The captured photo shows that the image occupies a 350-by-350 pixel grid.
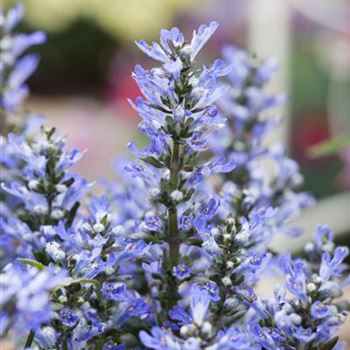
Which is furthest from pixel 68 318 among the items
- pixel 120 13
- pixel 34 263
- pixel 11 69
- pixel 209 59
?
pixel 120 13

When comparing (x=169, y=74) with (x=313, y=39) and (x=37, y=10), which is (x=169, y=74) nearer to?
(x=313, y=39)

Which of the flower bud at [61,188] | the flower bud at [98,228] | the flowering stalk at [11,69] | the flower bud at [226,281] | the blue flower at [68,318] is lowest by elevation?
the blue flower at [68,318]

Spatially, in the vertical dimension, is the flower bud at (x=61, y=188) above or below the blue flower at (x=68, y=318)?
above

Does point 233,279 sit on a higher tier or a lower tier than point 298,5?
lower

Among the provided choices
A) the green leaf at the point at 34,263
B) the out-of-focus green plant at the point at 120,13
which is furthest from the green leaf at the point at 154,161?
the out-of-focus green plant at the point at 120,13

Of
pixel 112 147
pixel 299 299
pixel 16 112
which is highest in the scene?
pixel 112 147

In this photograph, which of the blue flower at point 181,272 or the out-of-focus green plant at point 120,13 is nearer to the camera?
the blue flower at point 181,272

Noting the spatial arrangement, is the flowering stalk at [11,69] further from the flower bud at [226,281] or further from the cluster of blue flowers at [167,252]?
the flower bud at [226,281]

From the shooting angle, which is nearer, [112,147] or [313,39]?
[313,39]

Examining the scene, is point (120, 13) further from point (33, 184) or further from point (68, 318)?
point (68, 318)

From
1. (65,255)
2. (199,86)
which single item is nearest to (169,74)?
(199,86)
